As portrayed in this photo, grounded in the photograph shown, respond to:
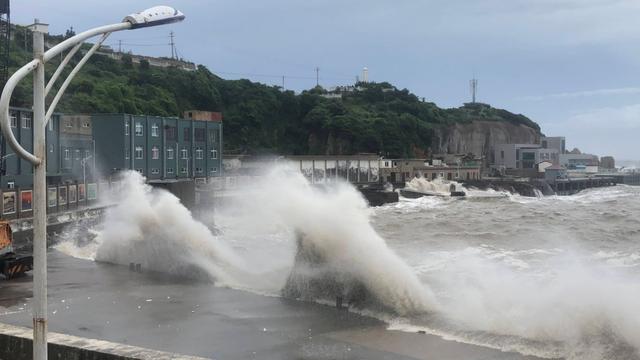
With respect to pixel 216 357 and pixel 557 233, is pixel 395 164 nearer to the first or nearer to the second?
pixel 557 233

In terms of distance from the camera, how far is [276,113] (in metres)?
124

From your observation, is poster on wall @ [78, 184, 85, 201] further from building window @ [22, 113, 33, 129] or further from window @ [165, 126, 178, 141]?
window @ [165, 126, 178, 141]

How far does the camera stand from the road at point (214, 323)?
34.2 feet

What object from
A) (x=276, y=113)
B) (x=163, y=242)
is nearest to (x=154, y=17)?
(x=163, y=242)

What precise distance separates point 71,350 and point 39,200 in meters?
2.97

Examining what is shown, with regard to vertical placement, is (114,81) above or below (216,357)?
above

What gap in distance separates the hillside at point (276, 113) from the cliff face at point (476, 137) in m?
1.94

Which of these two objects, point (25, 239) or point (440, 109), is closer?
point (25, 239)

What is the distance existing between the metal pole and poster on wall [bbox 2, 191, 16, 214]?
2427cm

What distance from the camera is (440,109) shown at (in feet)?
508

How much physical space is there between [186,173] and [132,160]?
9194mm

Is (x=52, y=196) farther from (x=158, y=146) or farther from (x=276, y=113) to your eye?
(x=276, y=113)

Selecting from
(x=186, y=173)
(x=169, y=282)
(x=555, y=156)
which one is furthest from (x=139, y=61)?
(x=169, y=282)

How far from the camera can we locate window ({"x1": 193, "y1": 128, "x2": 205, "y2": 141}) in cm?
6531
